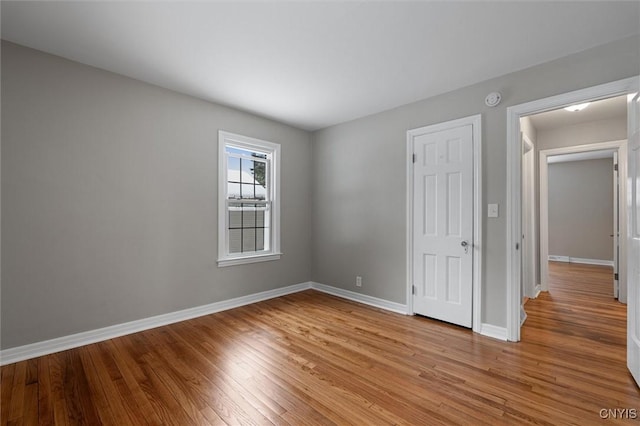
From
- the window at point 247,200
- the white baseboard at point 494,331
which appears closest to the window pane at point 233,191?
the window at point 247,200

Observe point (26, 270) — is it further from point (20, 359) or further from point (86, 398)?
point (86, 398)

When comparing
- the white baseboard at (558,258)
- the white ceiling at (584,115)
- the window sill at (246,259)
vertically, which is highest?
the white ceiling at (584,115)

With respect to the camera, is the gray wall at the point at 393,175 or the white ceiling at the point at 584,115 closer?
the gray wall at the point at 393,175

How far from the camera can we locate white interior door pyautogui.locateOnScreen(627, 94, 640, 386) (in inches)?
79.3

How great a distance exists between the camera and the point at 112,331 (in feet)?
9.21

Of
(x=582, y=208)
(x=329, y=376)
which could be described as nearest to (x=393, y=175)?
(x=329, y=376)

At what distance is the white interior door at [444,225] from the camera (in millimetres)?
3061

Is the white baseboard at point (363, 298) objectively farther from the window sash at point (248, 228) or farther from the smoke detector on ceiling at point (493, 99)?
the smoke detector on ceiling at point (493, 99)

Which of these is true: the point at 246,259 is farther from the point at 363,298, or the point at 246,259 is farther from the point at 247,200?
the point at 363,298

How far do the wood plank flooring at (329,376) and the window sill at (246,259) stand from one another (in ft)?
2.39

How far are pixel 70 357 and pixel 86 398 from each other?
0.79 m

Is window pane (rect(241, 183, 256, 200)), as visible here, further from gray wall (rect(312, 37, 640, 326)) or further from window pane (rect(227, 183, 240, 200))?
gray wall (rect(312, 37, 640, 326))

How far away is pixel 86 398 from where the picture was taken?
189 centimetres

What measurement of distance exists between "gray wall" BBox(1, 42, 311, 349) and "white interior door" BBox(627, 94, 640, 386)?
389 centimetres
